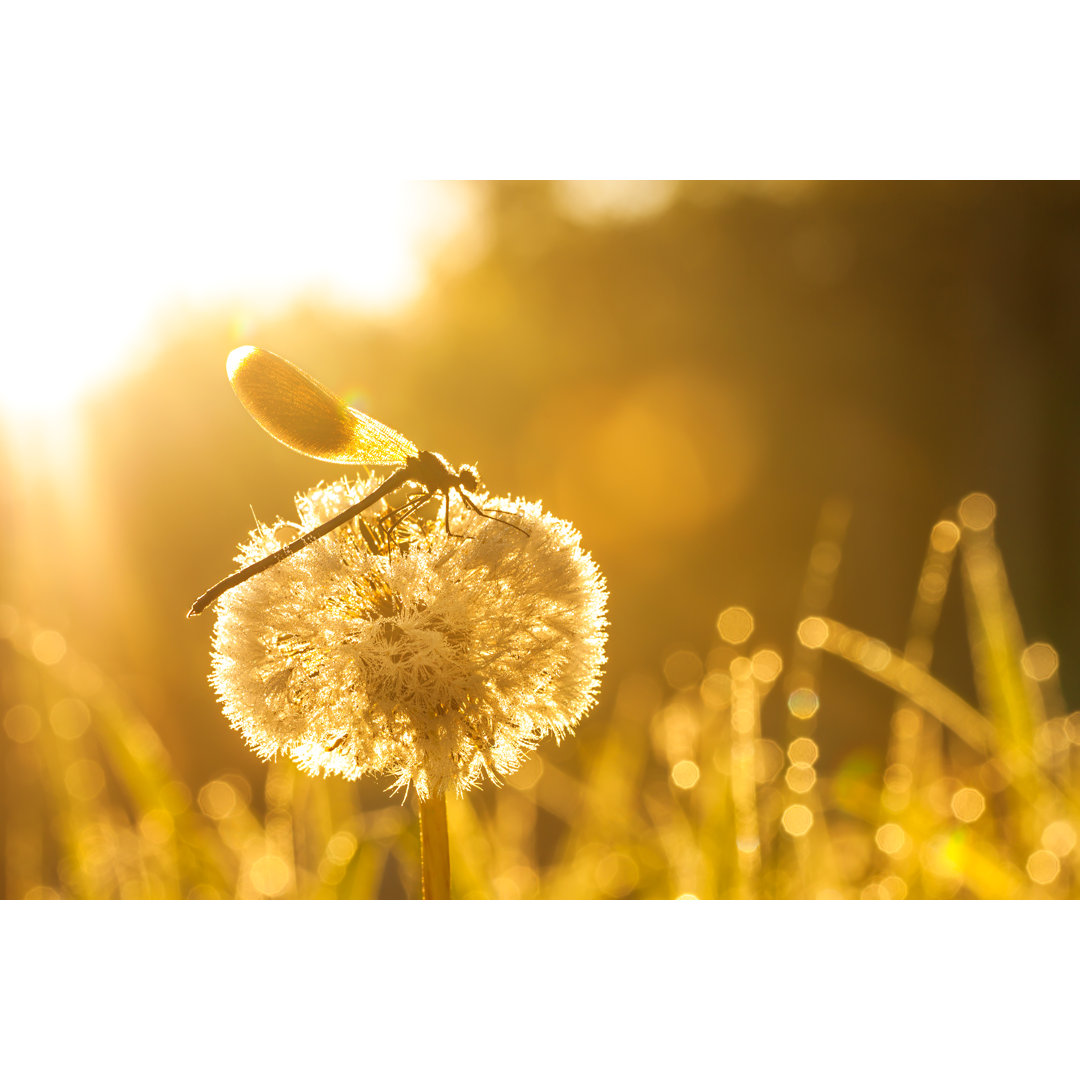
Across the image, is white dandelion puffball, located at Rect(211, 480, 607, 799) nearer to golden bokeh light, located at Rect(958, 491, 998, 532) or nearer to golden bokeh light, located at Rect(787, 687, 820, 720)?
golden bokeh light, located at Rect(787, 687, 820, 720)

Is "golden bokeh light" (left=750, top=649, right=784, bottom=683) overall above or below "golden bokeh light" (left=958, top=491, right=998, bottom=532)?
below

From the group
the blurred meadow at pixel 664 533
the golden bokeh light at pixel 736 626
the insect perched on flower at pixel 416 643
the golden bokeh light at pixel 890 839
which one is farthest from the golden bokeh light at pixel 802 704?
the insect perched on flower at pixel 416 643

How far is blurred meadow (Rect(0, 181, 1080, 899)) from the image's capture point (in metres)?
1.59

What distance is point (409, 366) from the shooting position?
9.30ft

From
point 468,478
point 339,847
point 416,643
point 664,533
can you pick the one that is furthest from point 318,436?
Answer: point 664,533

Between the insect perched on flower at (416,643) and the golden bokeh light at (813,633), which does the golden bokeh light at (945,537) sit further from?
the insect perched on flower at (416,643)

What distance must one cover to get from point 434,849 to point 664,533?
222cm

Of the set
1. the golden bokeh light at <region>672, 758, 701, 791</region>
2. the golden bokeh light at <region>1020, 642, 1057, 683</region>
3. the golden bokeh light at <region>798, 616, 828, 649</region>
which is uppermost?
the golden bokeh light at <region>798, 616, 828, 649</region>

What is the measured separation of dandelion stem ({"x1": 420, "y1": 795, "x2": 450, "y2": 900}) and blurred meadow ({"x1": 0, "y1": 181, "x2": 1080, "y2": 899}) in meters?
0.38

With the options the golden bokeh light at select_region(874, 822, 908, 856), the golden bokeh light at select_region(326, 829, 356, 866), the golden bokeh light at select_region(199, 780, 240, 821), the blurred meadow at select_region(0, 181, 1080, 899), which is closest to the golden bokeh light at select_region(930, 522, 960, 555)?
the blurred meadow at select_region(0, 181, 1080, 899)

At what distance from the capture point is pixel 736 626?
170 centimetres

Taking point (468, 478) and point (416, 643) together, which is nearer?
point (416, 643)

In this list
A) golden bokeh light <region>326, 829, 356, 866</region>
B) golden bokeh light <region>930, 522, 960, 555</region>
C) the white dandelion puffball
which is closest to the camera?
the white dandelion puffball

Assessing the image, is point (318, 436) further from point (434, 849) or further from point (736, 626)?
point (736, 626)
